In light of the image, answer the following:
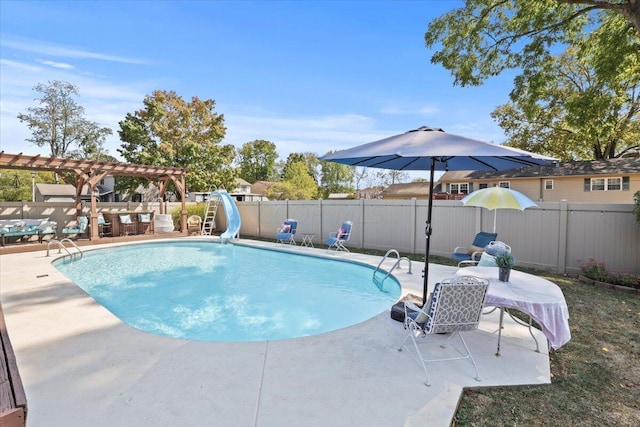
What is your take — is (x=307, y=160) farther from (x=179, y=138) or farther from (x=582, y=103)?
(x=582, y=103)

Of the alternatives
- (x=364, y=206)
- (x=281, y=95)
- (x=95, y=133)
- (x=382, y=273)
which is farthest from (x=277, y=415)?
(x=95, y=133)

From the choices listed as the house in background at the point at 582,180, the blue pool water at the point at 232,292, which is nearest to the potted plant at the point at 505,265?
the blue pool water at the point at 232,292

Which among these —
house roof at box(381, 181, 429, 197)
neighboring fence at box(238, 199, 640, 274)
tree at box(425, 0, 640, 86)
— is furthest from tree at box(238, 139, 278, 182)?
tree at box(425, 0, 640, 86)

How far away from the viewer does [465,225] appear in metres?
9.12

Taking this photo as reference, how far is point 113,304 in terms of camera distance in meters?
6.15

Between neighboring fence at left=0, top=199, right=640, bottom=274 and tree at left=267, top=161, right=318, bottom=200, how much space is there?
23867 mm

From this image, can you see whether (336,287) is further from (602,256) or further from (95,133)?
(95,133)

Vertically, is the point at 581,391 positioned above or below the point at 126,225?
below

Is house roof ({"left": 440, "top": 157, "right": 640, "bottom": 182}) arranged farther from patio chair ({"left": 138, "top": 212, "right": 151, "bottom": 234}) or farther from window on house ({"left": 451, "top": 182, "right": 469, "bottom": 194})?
patio chair ({"left": 138, "top": 212, "right": 151, "bottom": 234})

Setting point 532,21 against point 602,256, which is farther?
point 532,21

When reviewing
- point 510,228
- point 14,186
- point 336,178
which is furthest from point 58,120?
point 336,178

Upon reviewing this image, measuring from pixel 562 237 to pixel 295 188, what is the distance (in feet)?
110

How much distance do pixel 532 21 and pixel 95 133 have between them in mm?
34679

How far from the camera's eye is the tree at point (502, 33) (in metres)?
10.3
